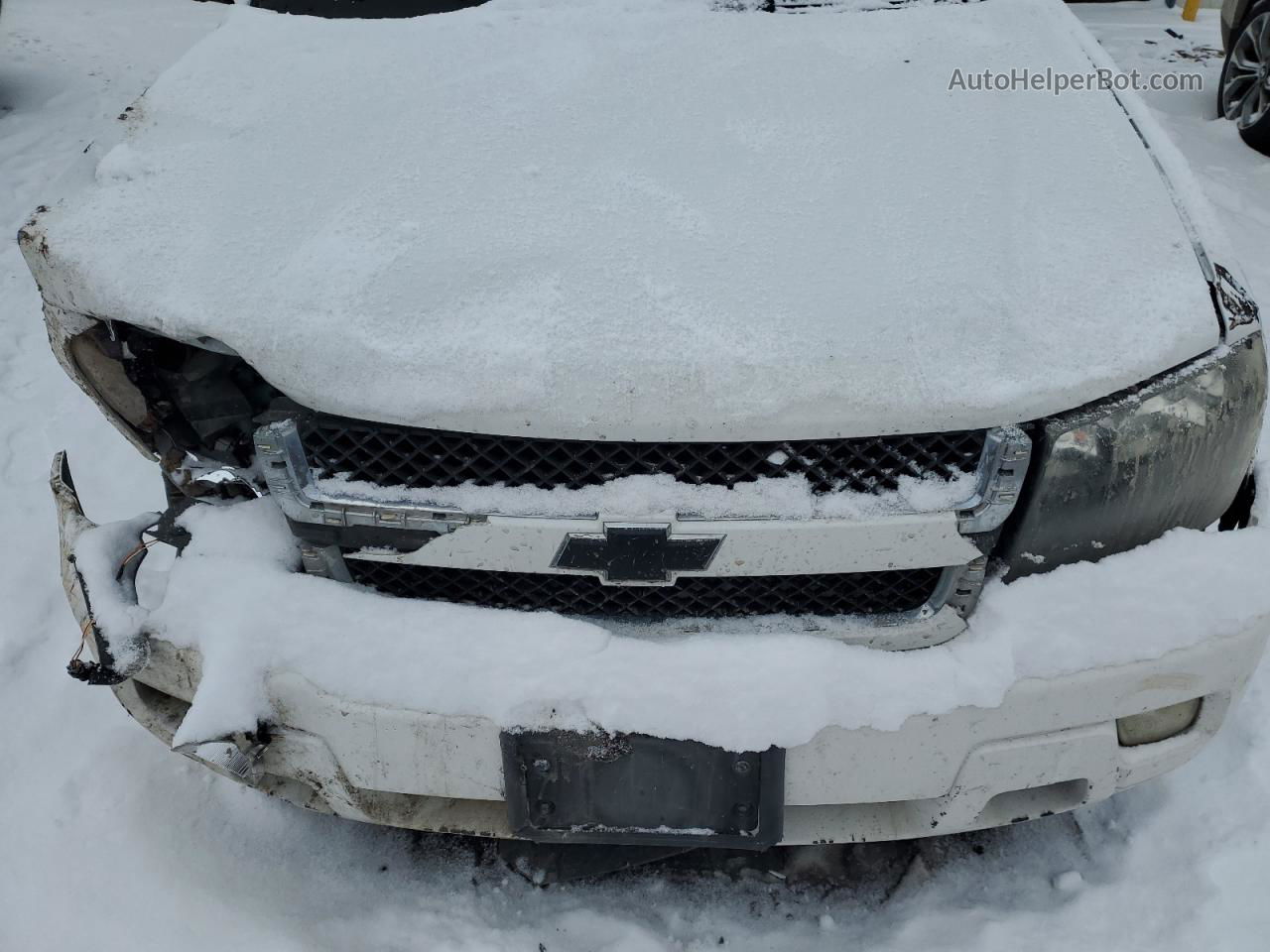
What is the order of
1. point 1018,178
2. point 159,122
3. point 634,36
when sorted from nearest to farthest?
point 1018,178
point 159,122
point 634,36

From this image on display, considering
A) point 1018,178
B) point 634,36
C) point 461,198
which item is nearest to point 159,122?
point 461,198

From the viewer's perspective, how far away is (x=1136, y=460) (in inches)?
65.6

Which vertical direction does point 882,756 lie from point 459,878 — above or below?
above

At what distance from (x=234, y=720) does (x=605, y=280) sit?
0.90 m

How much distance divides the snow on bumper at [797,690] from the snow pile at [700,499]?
0.64ft

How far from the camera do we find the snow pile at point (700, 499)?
5.22ft

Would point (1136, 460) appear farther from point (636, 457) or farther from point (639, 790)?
point (639, 790)

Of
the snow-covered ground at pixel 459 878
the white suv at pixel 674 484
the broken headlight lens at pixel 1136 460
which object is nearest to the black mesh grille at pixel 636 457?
the white suv at pixel 674 484

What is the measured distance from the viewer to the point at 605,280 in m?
1.67

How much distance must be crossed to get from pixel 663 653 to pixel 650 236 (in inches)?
26.9

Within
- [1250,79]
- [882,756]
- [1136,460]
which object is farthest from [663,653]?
[1250,79]

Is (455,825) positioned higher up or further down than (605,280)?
further down

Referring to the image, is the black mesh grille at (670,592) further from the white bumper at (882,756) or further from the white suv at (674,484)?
the white bumper at (882,756)

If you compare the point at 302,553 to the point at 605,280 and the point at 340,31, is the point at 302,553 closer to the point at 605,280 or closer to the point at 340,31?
the point at 605,280
